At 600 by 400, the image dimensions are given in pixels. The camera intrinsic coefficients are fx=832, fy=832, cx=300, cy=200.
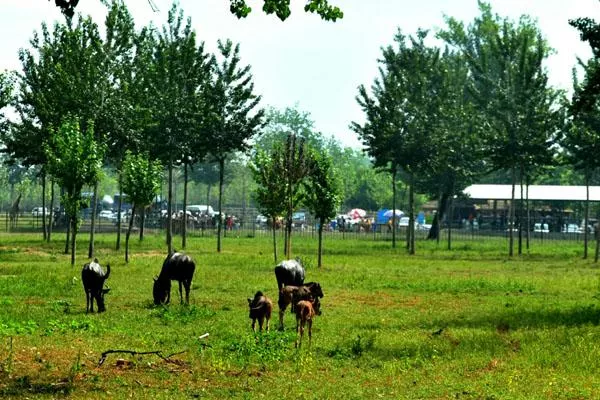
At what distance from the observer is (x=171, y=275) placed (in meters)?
23.7

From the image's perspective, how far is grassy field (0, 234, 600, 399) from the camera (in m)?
13.3

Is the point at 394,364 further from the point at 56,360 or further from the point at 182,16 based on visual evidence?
the point at 182,16

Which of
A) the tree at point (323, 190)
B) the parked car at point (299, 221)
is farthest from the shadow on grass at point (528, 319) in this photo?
the parked car at point (299, 221)

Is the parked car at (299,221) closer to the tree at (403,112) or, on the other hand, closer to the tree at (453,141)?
the tree at (453,141)

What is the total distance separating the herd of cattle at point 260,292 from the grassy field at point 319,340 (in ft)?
1.66

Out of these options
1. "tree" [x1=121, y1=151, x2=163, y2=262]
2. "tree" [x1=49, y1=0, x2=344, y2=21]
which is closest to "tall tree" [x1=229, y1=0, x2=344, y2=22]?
"tree" [x1=49, y1=0, x2=344, y2=21]

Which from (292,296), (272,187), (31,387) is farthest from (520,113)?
(31,387)

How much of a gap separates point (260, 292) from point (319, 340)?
64.1 inches

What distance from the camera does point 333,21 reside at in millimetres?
13781

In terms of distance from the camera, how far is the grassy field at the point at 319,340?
525 inches

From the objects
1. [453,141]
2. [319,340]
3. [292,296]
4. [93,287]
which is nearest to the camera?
[319,340]

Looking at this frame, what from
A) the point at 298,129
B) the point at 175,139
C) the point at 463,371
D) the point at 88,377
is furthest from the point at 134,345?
the point at 298,129

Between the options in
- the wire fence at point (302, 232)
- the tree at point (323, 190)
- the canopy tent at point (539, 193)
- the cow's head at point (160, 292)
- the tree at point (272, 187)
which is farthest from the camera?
the canopy tent at point (539, 193)

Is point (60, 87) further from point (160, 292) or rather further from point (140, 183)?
point (160, 292)
